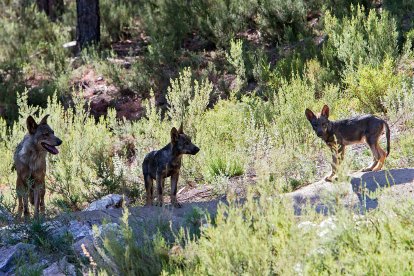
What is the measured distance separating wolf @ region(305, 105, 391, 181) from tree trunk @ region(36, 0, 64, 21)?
1491 cm

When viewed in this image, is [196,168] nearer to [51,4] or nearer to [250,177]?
[250,177]

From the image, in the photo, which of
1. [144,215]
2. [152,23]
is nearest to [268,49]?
[152,23]

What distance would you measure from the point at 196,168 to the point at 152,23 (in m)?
8.21

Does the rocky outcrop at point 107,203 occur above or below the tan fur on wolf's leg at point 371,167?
below

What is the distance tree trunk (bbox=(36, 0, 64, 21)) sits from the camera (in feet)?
72.1

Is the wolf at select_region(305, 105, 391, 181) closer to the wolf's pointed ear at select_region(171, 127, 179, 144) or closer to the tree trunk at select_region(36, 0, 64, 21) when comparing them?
the wolf's pointed ear at select_region(171, 127, 179, 144)

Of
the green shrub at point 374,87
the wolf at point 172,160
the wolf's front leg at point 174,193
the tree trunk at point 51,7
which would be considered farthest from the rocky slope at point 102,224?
the tree trunk at point 51,7

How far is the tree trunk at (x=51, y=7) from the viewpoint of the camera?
22.0m

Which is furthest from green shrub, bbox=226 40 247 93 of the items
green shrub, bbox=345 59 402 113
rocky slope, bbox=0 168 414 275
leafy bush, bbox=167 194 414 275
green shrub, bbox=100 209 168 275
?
leafy bush, bbox=167 194 414 275

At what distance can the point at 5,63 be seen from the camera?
17297 mm

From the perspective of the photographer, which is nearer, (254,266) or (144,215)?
(254,266)

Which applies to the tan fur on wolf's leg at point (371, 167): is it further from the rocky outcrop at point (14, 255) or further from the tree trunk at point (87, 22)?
the tree trunk at point (87, 22)

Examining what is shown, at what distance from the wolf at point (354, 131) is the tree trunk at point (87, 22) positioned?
1074 cm

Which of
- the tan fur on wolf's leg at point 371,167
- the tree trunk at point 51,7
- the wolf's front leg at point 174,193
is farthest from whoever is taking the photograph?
the tree trunk at point 51,7
